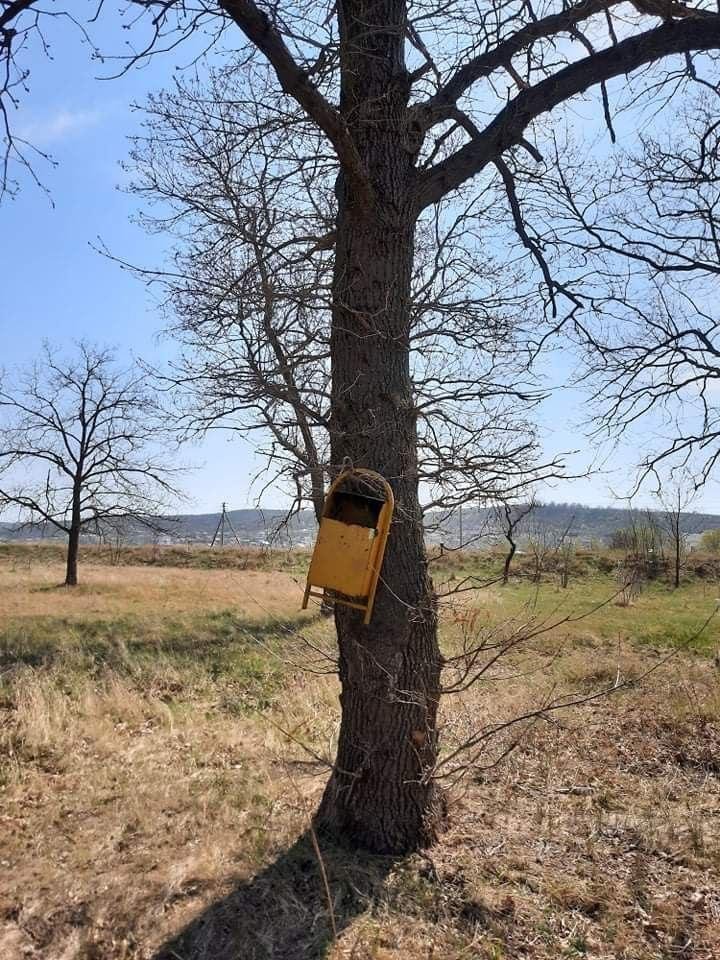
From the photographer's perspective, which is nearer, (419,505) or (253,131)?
(419,505)

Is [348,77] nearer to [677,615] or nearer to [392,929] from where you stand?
[392,929]

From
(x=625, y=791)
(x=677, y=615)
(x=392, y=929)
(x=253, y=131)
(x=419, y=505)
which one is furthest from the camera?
(x=677, y=615)

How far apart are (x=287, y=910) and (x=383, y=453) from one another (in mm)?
2171

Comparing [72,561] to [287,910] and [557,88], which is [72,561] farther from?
[557,88]

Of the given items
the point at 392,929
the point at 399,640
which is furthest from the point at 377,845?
the point at 399,640

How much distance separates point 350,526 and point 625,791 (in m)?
2.80

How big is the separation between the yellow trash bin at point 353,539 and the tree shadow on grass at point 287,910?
1.24m

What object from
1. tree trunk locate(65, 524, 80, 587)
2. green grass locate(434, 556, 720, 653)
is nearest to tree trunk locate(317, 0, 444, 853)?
green grass locate(434, 556, 720, 653)

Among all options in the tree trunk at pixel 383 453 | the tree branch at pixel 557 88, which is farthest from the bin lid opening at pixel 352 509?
the tree branch at pixel 557 88

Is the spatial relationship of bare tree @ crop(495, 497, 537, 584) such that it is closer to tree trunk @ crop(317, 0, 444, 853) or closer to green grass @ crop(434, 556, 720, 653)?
tree trunk @ crop(317, 0, 444, 853)

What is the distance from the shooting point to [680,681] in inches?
288

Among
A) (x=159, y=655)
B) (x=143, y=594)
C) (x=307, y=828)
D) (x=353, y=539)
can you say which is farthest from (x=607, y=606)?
(x=353, y=539)

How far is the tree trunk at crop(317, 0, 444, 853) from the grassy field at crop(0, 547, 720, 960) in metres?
0.23

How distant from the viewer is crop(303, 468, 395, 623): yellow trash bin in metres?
3.27
